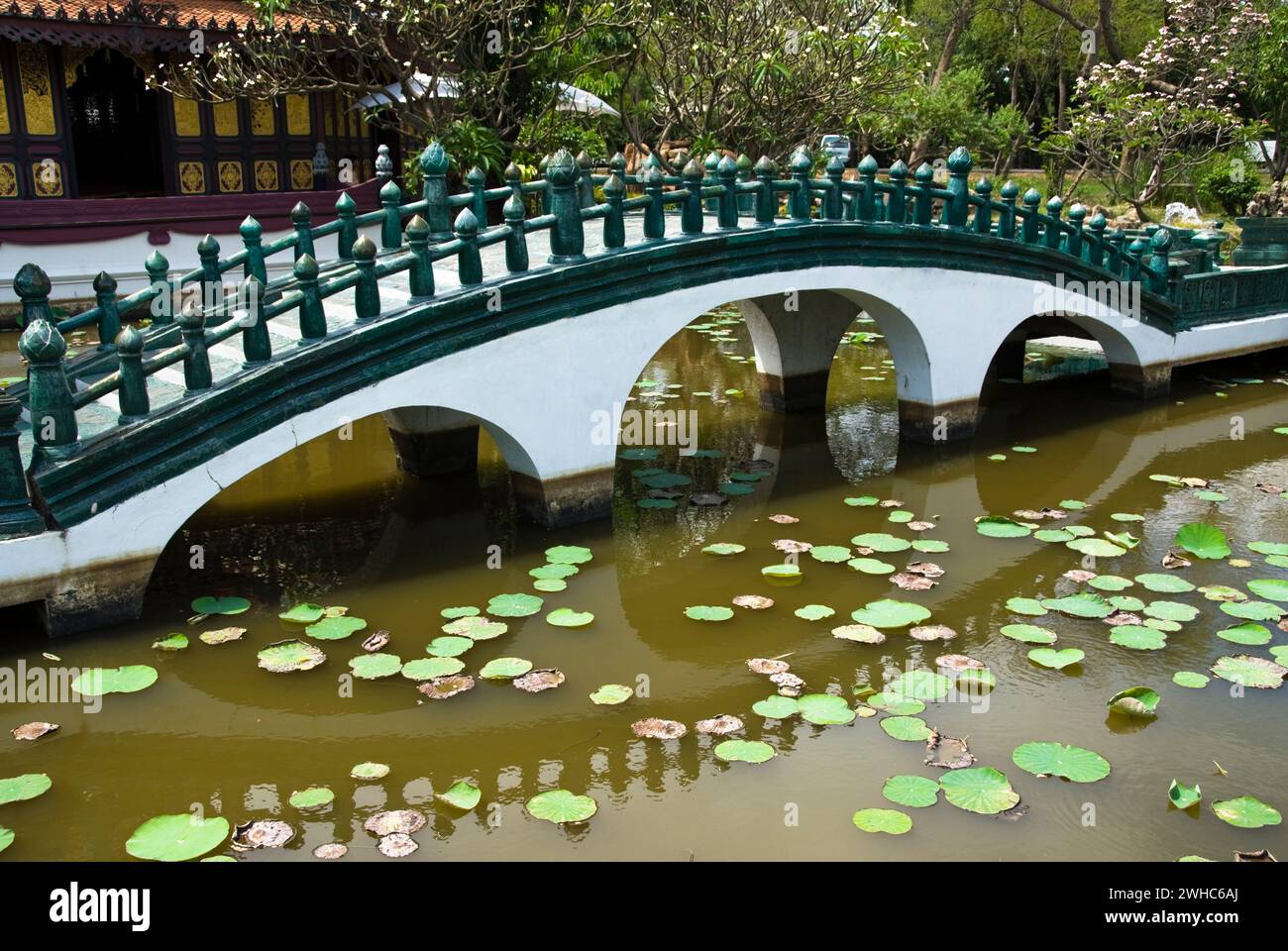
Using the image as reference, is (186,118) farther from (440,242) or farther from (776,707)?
(776,707)

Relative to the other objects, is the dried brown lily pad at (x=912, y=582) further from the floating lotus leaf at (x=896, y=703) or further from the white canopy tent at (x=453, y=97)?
the white canopy tent at (x=453, y=97)

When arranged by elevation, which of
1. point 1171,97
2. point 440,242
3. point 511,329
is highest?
point 1171,97

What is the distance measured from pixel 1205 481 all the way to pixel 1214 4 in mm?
16691

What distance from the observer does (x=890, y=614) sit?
6699 mm

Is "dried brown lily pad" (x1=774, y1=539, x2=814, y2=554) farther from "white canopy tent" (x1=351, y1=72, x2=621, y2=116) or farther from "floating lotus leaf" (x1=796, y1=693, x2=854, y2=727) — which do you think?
"white canopy tent" (x1=351, y1=72, x2=621, y2=116)

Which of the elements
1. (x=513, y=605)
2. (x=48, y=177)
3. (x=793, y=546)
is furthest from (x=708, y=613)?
(x=48, y=177)

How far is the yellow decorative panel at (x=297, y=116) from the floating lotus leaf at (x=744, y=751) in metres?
16.8

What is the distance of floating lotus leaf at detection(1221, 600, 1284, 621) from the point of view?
21.6 feet

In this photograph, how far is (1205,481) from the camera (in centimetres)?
940

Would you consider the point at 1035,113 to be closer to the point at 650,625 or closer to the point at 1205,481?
the point at 1205,481

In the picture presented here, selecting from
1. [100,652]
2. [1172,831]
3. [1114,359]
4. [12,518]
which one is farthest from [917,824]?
[1114,359]

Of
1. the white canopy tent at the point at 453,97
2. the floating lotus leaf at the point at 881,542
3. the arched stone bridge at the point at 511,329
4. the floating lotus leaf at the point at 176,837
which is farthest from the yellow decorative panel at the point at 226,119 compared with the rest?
the floating lotus leaf at the point at 176,837

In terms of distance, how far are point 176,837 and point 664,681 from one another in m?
2.45

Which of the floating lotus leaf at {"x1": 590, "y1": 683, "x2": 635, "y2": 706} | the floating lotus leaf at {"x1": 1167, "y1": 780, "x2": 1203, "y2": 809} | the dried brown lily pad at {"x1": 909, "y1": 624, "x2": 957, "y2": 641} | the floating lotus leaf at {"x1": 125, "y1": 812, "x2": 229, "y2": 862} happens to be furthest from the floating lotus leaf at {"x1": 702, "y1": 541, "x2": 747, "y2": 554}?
the floating lotus leaf at {"x1": 125, "y1": 812, "x2": 229, "y2": 862}
